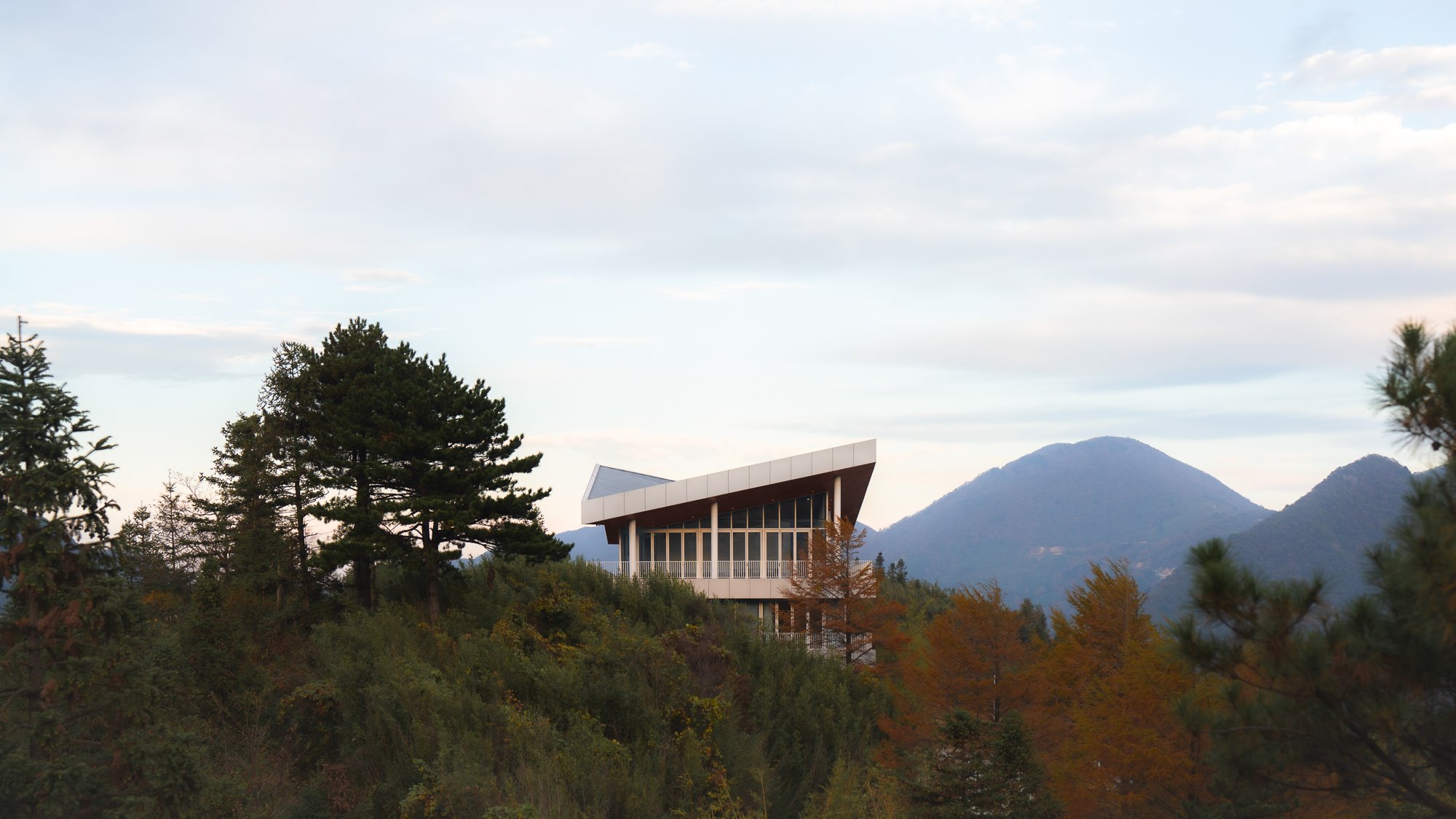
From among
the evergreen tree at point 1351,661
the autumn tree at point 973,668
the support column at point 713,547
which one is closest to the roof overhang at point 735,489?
the support column at point 713,547

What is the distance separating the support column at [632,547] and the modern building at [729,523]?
4 centimetres

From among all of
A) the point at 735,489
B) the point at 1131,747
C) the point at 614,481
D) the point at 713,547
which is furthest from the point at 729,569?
the point at 1131,747

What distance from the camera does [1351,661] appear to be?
8039 mm

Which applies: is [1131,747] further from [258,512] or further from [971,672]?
[258,512]

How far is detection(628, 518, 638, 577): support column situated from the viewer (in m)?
35.9

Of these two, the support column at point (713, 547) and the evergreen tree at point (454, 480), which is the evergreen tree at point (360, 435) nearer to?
the evergreen tree at point (454, 480)

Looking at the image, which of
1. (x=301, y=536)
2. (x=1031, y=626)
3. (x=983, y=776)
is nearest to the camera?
(x=983, y=776)

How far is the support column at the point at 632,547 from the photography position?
35.9 meters

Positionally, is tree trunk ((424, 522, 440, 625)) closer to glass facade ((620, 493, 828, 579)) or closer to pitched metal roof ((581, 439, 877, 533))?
pitched metal roof ((581, 439, 877, 533))

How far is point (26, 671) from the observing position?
13.5 meters

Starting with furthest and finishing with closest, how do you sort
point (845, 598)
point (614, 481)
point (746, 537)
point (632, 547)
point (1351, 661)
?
1. point (614, 481)
2. point (746, 537)
3. point (632, 547)
4. point (845, 598)
5. point (1351, 661)

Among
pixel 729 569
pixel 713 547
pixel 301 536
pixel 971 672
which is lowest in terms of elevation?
pixel 971 672

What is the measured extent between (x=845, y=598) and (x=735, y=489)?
23.8 feet

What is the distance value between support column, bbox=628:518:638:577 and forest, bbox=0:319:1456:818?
3.51 metres
